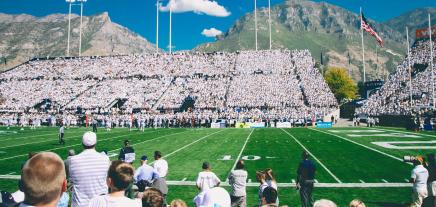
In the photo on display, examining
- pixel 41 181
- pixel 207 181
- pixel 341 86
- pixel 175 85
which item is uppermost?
pixel 341 86

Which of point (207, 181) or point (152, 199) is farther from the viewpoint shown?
point (207, 181)

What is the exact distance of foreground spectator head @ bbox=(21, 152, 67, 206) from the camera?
2666 mm

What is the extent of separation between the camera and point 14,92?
204 feet

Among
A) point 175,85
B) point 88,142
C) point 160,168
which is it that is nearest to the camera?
point 88,142

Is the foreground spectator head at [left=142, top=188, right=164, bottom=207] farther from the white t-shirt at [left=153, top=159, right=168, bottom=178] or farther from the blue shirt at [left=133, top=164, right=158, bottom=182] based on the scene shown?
the white t-shirt at [left=153, top=159, right=168, bottom=178]

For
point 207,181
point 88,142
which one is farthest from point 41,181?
point 207,181

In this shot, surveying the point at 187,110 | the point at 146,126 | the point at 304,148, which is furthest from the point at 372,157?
the point at 187,110

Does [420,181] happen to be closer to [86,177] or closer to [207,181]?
[207,181]

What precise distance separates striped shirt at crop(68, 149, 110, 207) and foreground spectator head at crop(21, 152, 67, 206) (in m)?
2.85

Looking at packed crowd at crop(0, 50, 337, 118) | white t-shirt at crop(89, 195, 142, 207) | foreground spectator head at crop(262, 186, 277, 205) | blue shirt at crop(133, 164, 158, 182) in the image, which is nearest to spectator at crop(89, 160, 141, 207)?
white t-shirt at crop(89, 195, 142, 207)

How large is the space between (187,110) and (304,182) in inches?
1736

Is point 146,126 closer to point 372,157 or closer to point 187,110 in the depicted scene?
point 187,110

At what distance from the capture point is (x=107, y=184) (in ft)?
13.9

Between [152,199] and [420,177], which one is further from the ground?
[152,199]
